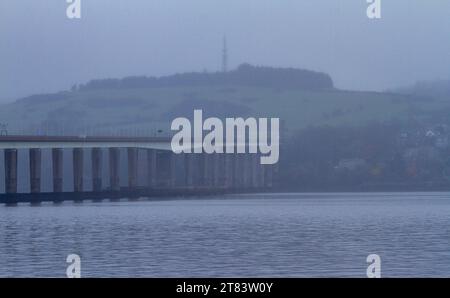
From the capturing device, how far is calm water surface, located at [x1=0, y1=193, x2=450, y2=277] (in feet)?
66.6

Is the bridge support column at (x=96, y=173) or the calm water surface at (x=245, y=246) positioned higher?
the calm water surface at (x=245, y=246)

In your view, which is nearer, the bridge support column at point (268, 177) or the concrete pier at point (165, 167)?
Result: the bridge support column at point (268, 177)

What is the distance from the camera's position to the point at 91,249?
25922mm

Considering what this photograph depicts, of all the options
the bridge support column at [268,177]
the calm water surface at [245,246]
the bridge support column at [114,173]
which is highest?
the bridge support column at [268,177]

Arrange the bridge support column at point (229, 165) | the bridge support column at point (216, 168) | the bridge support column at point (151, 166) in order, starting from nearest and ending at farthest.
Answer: the bridge support column at point (229, 165)
the bridge support column at point (216, 168)
the bridge support column at point (151, 166)

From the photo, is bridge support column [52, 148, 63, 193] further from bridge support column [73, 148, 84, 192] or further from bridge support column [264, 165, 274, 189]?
bridge support column [264, 165, 274, 189]

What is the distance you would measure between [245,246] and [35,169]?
62.5 m

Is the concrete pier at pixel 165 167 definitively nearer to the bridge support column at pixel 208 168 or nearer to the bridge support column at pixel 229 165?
the bridge support column at pixel 208 168

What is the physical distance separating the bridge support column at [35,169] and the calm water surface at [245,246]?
4306 centimetres

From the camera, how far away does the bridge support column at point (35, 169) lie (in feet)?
280

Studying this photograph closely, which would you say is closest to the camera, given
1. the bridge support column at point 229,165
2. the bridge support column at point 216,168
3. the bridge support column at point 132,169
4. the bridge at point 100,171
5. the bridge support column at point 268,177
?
the bridge support column at point 229,165

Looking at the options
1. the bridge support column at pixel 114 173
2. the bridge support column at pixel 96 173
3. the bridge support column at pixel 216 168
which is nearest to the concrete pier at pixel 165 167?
the bridge support column at pixel 216 168

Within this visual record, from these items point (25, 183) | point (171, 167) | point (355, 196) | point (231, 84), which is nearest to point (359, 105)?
point (231, 84)
